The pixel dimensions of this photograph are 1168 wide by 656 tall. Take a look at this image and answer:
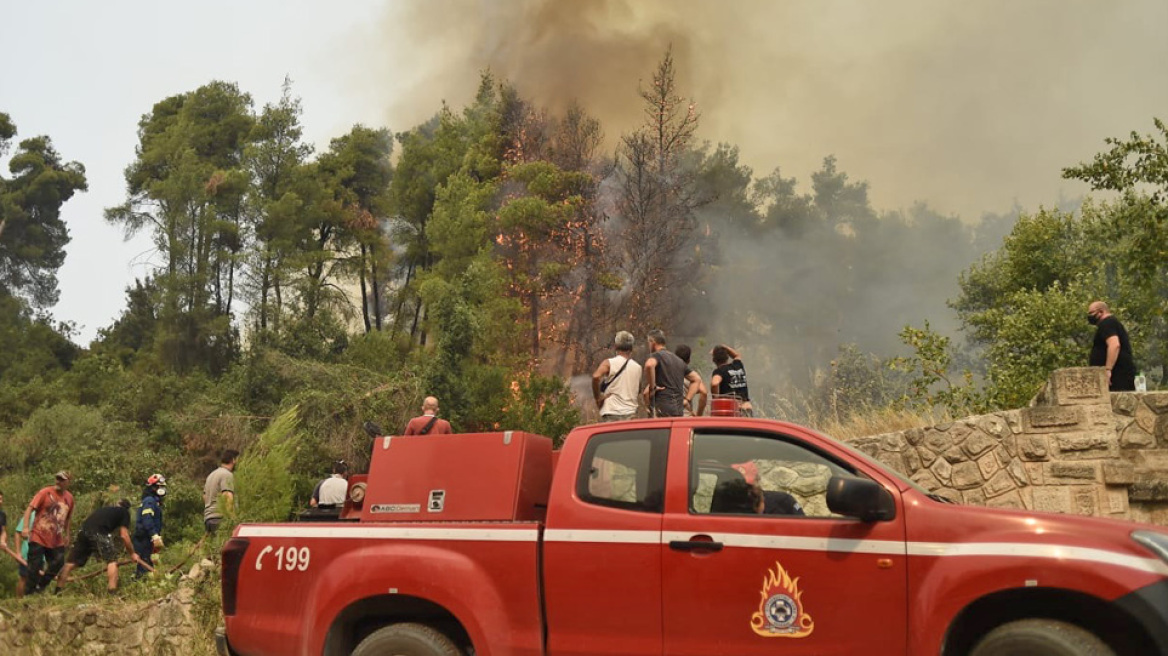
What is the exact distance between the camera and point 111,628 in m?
11.4

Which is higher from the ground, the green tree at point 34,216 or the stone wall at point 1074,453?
the green tree at point 34,216

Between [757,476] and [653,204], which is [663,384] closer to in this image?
[757,476]

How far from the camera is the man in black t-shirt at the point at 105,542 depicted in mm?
12758

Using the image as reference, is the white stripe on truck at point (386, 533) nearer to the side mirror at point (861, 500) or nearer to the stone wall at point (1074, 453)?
the side mirror at point (861, 500)

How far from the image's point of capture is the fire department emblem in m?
5.30

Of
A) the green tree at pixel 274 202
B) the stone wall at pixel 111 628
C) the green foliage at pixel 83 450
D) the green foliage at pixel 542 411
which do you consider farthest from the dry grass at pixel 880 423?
the green tree at pixel 274 202

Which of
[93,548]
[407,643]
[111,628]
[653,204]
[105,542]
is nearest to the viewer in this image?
[407,643]

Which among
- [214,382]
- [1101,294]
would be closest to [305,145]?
[214,382]

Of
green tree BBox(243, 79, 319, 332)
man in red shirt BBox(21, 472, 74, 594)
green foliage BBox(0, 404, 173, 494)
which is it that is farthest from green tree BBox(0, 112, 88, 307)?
man in red shirt BBox(21, 472, 74, 594)

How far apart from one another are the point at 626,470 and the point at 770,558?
3.06 feet

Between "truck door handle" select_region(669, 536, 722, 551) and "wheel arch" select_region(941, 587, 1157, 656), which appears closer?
"wheel arch" select_region(941, 587, 1157, 656)

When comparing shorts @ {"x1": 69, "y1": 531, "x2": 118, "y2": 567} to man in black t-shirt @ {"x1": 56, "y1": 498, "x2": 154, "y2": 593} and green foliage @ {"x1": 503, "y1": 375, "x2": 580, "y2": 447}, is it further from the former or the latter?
green foliage @ {"x1": 503, "y1": 375, "x2": 580, "y2": 447}

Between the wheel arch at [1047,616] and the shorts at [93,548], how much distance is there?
10.5 metres

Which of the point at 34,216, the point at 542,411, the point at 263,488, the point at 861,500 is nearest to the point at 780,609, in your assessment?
the point at 861,500
